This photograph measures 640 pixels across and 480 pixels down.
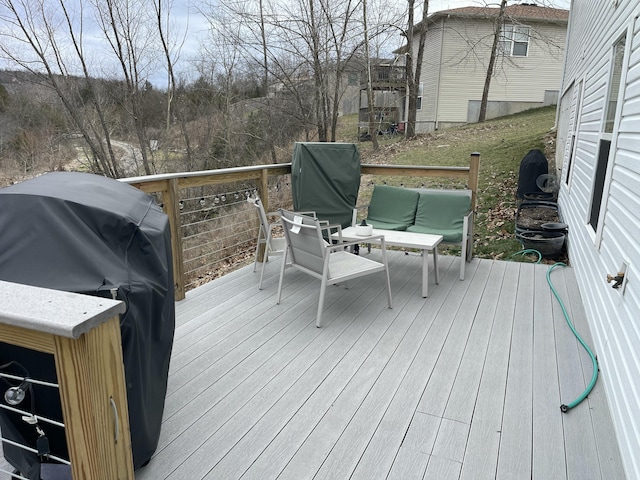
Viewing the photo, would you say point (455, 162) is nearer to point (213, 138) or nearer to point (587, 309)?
point (213, 138)

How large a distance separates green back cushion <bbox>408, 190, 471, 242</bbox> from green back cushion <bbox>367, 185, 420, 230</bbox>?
8 centimetres

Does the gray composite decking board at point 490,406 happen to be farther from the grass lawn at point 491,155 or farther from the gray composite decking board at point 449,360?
the grass lawn at point 491,155

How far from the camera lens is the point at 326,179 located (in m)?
4.60

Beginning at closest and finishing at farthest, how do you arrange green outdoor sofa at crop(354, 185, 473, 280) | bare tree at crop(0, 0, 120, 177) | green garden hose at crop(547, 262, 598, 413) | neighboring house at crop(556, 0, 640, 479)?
neighboring house at crop(556, 0, 640, 479)
green garden hose at crop(547, 262, 598, 413)
green outdoor sofa at crop(354, 185, 473, 280)
bare tree at crop(0, 0, 120, 177)

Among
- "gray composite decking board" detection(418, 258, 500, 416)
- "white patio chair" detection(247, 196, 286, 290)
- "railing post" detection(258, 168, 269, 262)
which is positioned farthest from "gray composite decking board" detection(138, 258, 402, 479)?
"railing post" detection(258, 168, 269, 262)

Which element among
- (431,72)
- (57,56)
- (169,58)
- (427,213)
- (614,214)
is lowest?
(427,213)

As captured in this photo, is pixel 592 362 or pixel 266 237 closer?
pixel 592 362

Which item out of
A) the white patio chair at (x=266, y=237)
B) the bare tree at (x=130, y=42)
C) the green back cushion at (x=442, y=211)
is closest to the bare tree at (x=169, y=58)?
the bare tree at (x=130, y=42)

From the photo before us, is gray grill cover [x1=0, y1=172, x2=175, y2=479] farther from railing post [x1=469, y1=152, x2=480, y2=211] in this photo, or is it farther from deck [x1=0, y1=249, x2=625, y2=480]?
railing post [x1=469, y1=152, x2=480, y2=211]

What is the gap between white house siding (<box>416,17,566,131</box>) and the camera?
15.5 meters

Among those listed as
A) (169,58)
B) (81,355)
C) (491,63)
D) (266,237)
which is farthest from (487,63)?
(81,355)

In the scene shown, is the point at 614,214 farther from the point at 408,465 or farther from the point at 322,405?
the point at 322,405

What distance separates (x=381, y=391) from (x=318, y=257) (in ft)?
3.76

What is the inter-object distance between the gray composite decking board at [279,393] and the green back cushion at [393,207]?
161 centimetres
